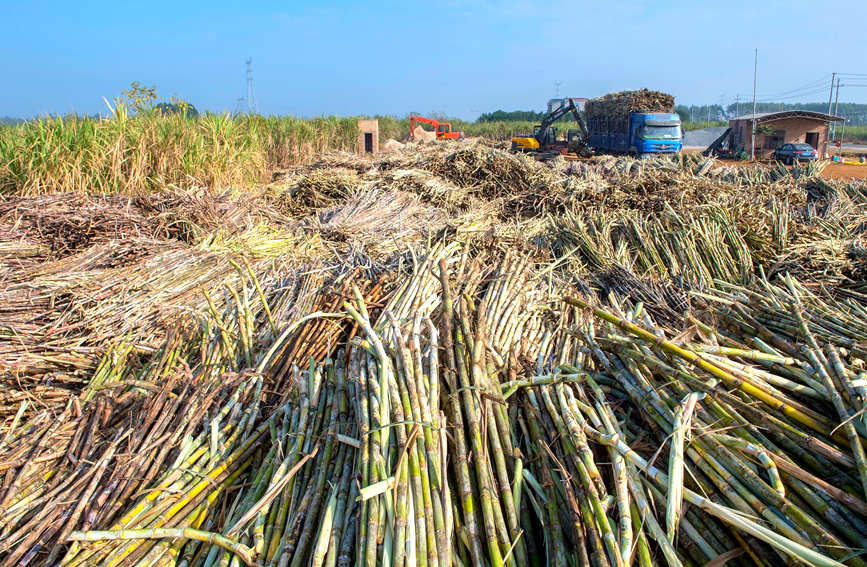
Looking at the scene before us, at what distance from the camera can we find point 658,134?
61.2ft

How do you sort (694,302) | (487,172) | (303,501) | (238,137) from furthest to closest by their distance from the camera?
(238,137) → (487,172) → (694,302) → (303,501)

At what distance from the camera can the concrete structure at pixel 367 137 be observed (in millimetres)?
18516

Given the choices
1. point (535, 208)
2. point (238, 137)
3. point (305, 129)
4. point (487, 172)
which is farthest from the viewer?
point (305, 129)

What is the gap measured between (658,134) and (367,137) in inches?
434

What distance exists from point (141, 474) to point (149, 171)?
670 centimetres

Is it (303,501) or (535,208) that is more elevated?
(535,208)

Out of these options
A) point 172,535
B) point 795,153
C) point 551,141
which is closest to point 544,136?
point 551,141

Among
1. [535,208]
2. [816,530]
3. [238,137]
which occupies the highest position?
[238,137]

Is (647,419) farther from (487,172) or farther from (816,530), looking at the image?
(487,172)

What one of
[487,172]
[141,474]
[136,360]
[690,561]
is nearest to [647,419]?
[690,561]

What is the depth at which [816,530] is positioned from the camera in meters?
1.45

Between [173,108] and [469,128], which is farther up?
[469,128]

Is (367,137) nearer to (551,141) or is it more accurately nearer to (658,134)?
(551,141)

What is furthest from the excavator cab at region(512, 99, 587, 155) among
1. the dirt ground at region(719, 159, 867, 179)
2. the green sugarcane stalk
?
the green sugarcane stalk
